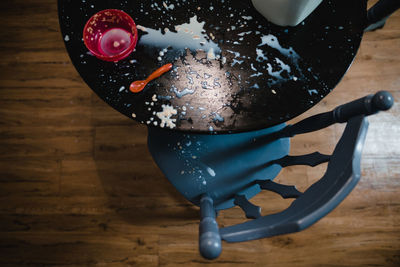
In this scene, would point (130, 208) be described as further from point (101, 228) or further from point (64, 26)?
point (64, 26)

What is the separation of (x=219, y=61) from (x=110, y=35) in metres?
0.35

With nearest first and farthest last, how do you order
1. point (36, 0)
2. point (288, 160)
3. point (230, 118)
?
point (230, 118) < point (288, 160) < point (36, 0)

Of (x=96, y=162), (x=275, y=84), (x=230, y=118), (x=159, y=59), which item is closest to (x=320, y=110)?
(x=275, y=84)

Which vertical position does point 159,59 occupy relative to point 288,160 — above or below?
above

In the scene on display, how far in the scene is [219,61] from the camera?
84cm

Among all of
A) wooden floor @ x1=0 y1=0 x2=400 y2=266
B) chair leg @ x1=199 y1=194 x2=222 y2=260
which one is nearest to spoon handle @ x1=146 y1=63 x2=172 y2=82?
chair leg @ x1=199 y1=194 x2=222 y2=260

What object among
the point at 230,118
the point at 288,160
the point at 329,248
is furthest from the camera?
the point at 329,248

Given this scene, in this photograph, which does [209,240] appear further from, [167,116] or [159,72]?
[159,72]

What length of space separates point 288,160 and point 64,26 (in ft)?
2.82

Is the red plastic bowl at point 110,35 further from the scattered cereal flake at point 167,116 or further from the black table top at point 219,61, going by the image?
the scattered cereal flake at point 167,116

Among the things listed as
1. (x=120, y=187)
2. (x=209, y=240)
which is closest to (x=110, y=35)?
(x=209, y=240)

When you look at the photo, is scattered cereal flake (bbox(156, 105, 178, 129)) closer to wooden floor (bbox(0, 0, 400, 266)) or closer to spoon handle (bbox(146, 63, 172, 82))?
spoon handle (bbox(146, 63, 172, 82))

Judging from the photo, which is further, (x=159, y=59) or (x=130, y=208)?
(x=130, y=208)

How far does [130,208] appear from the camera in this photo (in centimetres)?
145
